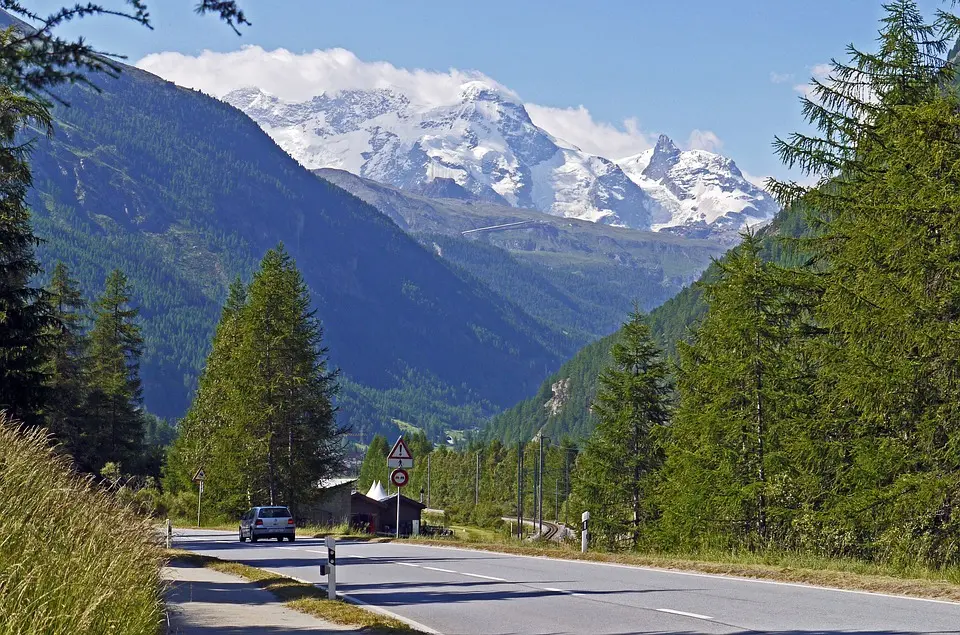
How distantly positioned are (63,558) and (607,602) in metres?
7.73

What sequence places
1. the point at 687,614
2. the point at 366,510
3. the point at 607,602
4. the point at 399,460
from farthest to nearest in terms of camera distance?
1. the point at 366,510
2. the point at 399,460
3. the point at 607,602
4. the point at 687,614

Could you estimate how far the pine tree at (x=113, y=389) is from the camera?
56.4 m

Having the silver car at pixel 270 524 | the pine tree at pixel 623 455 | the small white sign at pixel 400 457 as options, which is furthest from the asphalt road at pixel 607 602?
the pine tree at pixel 623 455

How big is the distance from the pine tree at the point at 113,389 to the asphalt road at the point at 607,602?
36080 mm

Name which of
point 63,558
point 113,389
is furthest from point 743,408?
point 113,389

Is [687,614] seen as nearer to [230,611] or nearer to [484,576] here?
[230,611]

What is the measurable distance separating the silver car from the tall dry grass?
25965mm

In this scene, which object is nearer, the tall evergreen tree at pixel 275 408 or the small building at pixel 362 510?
the tall evergreen tree at pixel 275 408

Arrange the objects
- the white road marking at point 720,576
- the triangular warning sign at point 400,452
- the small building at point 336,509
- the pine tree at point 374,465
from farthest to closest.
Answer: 1. the pine tree at point 374,465
2. the small building at point 336,509
3. the triangular warning sign at point 400,452
4. the white road marking at point 720,576

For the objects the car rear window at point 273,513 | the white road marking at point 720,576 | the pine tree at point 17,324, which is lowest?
the white road marking at point 720,576

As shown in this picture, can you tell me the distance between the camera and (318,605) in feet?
48.2

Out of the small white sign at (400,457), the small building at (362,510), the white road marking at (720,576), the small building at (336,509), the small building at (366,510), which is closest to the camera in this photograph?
the white road marking at (720,576)

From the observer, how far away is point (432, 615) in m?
14.1

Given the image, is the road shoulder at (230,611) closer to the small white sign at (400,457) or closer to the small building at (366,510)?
the small white sign at (400,457)
